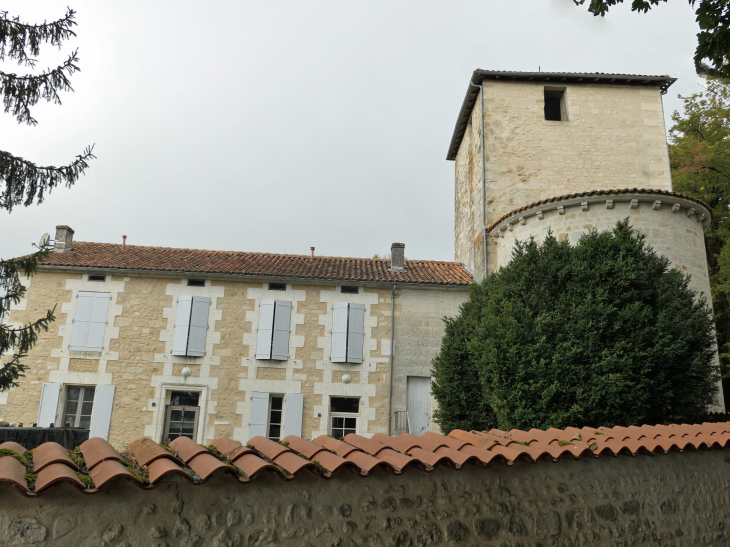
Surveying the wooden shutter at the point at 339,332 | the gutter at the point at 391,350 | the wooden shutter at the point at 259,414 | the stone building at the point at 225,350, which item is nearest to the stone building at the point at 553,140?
the gutter at the point at 391,350

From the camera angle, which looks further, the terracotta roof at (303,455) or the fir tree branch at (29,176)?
the fir tree branch at (29,176)

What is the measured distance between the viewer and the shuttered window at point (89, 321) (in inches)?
533

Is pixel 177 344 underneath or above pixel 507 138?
underneath

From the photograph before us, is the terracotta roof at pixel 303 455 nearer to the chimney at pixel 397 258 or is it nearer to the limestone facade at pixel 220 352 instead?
the limestone facade at pixel 220 352

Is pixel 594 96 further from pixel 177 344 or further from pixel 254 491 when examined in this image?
pixel 254 491

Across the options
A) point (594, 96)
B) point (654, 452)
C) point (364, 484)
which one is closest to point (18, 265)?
point (364, 484)

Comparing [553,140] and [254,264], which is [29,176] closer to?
[254,264]

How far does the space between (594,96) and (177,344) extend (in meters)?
13.0

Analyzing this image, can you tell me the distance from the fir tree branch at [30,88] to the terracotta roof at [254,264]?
621 cm

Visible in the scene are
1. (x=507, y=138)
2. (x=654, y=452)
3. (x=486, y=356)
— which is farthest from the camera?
(x=507, y=138)

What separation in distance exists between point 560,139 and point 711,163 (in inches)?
214

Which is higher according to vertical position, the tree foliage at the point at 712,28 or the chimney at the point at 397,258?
the chimney at the point at 397,258

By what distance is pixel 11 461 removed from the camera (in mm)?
3066

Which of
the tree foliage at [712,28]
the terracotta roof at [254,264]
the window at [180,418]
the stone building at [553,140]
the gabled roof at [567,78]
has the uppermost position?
the gabled roof at [567,78]
